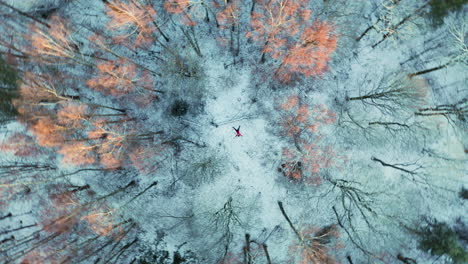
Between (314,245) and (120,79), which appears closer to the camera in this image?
(314,245)

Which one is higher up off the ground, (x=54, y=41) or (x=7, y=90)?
(x=54, y=41)

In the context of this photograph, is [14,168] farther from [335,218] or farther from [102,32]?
[335,218]

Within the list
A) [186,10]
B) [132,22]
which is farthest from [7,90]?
[186,10]

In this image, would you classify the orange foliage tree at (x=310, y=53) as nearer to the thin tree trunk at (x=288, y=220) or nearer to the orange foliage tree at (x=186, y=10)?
the orange foliage tree at (x=186, y=10)

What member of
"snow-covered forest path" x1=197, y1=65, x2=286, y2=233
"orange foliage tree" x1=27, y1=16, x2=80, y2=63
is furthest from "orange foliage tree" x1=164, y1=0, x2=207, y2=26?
"orange foliage tree" x1=27, y1=16, x2=80, y2=63

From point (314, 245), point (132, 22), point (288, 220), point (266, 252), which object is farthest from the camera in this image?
point (132, 22)

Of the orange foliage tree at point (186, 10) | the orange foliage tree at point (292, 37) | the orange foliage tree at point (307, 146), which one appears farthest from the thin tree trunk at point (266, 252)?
the orange foliage tree at point (186, 10)

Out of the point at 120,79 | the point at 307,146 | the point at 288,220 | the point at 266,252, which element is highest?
the point at 120,79

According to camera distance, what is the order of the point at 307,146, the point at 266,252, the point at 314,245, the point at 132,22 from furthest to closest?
the point at 132,22 → the point at 307,146 → the point at 314,245 → the point at 266,252

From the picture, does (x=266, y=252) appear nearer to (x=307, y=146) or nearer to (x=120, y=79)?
(x=307, y=146)

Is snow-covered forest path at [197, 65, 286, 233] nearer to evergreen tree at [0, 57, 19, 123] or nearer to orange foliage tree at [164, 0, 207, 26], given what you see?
orange foliage tree at [164, 0, 207, 26]
